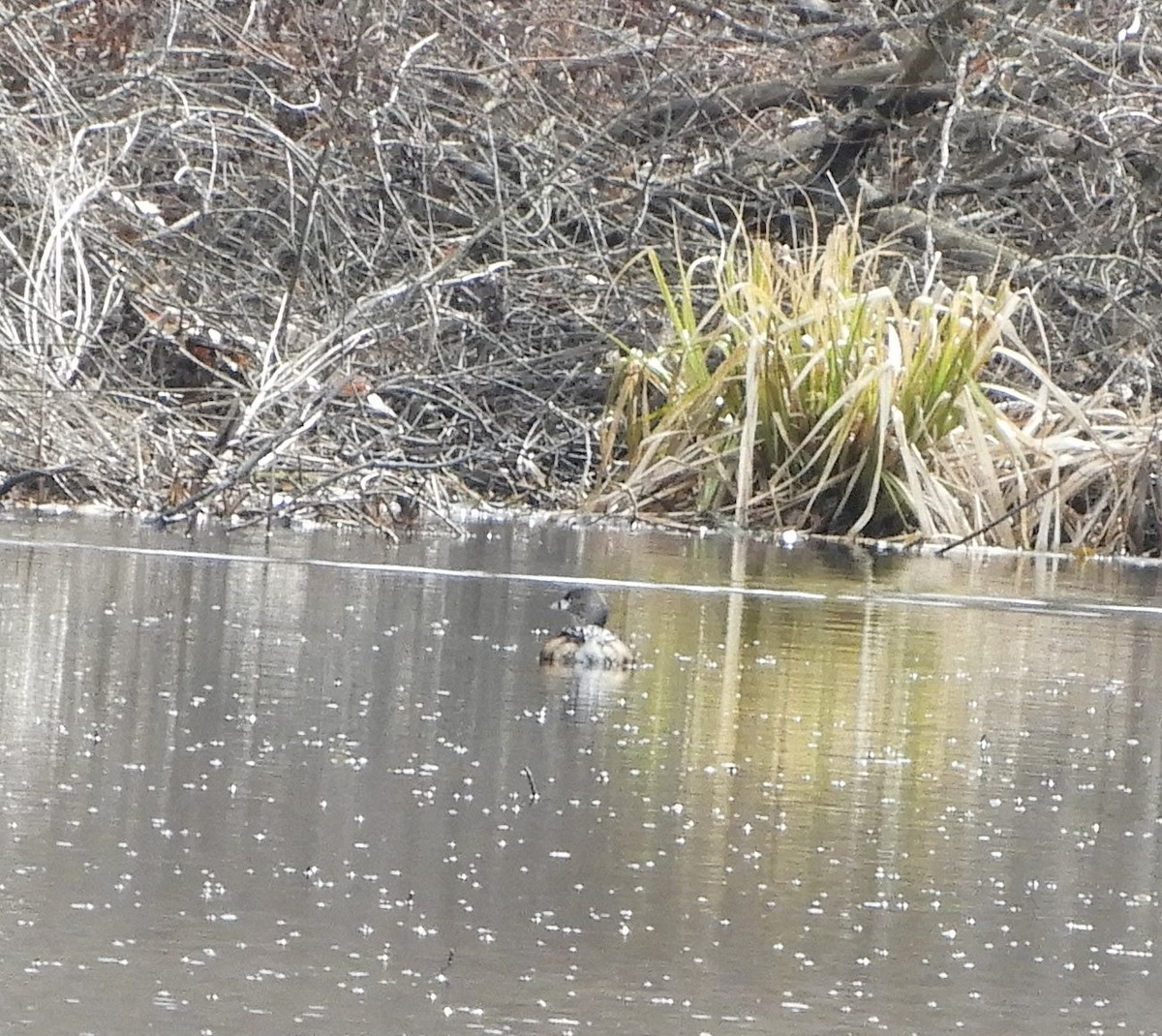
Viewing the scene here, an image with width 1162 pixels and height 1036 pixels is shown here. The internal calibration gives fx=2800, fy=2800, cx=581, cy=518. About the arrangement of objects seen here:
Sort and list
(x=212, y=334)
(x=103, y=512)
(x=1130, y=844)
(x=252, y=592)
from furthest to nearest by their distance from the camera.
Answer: (x=212, y=334)
(x=103, y=512)
(x=252, y=592)
(x=1130, y=844)

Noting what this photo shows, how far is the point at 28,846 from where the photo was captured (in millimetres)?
3285

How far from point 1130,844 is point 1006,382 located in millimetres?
8580

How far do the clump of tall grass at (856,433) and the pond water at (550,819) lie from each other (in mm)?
4006

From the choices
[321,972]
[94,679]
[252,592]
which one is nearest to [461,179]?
[252,592]

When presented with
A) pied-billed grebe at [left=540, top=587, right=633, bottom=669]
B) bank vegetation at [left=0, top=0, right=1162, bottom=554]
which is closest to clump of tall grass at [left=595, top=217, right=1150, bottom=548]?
bank vegetation at [left=0, top=0, right=1162, bottom=554]

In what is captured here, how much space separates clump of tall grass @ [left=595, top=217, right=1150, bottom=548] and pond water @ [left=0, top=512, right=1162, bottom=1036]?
13.1 ft

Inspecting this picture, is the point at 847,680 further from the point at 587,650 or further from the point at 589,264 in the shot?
the point at 589,264

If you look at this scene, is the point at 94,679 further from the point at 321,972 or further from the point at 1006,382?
the point at 1006,382

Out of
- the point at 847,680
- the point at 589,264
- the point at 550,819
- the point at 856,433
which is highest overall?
the point at 589,264

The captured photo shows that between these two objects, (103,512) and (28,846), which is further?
(103,512)

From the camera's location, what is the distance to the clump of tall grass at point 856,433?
36.0ft

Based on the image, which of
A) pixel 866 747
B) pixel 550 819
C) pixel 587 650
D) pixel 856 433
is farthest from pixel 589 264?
pixel 550 819

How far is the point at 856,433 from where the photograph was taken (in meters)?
11.1

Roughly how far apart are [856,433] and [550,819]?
7.50 metres
